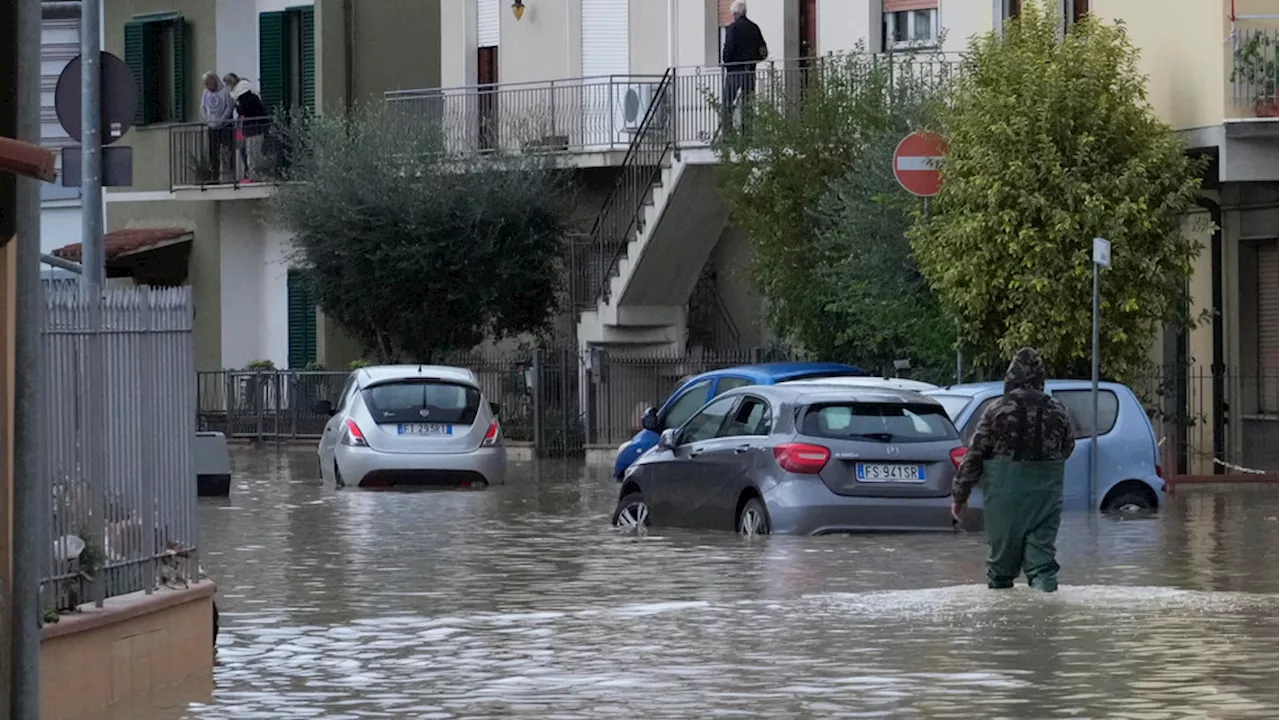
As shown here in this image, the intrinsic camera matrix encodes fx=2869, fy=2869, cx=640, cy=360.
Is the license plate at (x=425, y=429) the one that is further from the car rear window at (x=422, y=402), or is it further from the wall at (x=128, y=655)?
the wall at (x=128, y=655)

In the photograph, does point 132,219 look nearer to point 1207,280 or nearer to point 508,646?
point 1207,280

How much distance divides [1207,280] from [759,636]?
791 inches

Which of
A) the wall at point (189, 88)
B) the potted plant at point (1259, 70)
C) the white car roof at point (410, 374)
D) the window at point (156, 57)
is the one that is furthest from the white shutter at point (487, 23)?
the potted plant at point (1259, 70)

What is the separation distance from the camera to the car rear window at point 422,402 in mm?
30703

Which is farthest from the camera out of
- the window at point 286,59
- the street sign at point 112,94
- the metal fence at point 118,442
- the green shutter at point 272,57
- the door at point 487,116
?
the green shutter at point 272,57

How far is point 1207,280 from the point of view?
3388cm

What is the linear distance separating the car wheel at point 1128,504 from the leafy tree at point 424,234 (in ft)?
62.4

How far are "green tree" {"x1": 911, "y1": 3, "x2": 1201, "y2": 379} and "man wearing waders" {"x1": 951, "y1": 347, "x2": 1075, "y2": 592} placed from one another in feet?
39.8

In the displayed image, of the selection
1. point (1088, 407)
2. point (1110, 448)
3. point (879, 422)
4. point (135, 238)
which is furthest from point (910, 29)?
point (879, 422)

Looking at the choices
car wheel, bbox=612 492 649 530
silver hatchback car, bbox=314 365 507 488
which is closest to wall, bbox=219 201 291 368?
silver hatchback car, bbox=314 365 507 488

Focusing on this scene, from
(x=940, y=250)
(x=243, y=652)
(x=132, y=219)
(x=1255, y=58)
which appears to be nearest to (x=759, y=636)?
(x=243, y=652)

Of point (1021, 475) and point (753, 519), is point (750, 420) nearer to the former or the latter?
point (753, 519)

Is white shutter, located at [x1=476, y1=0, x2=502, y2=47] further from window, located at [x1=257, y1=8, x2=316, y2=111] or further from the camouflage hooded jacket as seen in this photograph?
the camouflage hooded jacket

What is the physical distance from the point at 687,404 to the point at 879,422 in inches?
309
